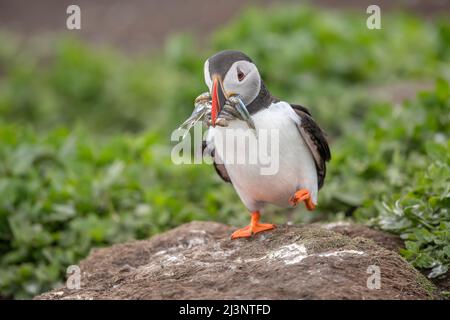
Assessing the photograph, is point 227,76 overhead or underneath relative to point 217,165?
overhead

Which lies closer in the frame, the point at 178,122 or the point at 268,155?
the point at 268,155

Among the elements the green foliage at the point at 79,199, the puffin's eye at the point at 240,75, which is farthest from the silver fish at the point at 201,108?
the green foliage at the point at 79,199

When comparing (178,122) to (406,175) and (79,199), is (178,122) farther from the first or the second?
(406,175)

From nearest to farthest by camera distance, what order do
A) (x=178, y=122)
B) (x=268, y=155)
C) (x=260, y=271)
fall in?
1. (x=260, y=271)
2. (x=268, y=155)
3. (x=178, y=122)

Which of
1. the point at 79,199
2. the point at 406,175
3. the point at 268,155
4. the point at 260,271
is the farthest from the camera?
the point at 79,199

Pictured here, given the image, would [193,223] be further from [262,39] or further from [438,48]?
[438,48]

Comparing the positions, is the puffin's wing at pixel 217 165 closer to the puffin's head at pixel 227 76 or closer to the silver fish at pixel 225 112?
the silver fish at pixel 225 112

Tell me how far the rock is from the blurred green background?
1.80ft

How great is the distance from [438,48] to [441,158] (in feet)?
17.9

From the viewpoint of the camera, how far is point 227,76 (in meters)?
4.57

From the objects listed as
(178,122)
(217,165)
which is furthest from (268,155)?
(178,122)

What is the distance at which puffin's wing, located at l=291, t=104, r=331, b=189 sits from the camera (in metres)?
5.10

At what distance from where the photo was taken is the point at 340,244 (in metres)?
4.51

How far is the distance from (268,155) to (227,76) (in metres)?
0.61
